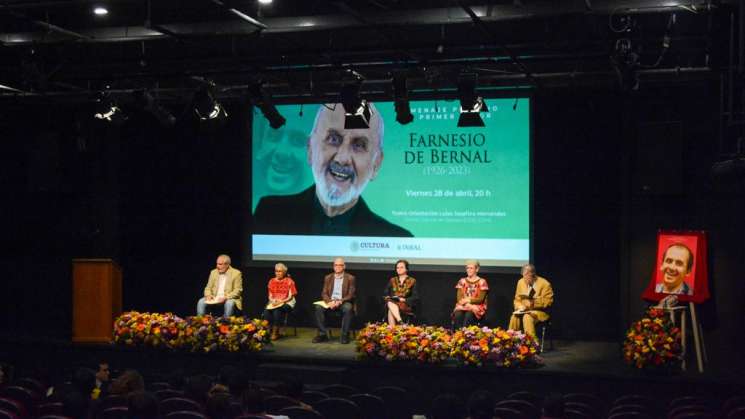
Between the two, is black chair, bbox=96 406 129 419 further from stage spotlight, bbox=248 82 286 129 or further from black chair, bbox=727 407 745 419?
stage spotlight, bbox=248 82 286 129

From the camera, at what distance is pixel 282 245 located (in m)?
12.2

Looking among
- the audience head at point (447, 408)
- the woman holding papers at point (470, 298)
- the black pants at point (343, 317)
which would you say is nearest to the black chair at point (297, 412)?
the audience head at point (447, 408)

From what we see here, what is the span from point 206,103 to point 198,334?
8.29 feet

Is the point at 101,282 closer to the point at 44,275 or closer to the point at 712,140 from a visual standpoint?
the point at 44,275

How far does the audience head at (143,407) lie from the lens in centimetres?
514

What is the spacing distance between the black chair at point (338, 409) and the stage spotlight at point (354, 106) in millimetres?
4339

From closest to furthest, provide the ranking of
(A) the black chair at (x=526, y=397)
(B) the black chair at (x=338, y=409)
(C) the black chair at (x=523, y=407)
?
(B) the black chair at (x=338, y=409)
(C) the black chair at (x=523, y=407)
(A) the black chair at (x=526, y=397)

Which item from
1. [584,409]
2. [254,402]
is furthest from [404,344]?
[254,402]

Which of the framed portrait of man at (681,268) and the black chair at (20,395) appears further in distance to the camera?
the framed portrait of man at (681,268)

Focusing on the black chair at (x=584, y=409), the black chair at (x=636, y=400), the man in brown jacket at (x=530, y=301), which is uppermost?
the man in brown jacket at (x=530, y=301)

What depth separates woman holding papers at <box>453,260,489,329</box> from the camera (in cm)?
1056

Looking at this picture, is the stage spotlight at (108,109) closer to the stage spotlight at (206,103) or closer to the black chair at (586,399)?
the stage spotlight at (206,103)

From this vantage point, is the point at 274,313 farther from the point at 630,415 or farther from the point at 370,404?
the point at 630,415

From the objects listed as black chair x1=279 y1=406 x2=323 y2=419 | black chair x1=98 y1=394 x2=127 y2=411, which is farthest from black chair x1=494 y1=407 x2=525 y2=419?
black chair x1=98 y1=394 x2=127 y2=411
